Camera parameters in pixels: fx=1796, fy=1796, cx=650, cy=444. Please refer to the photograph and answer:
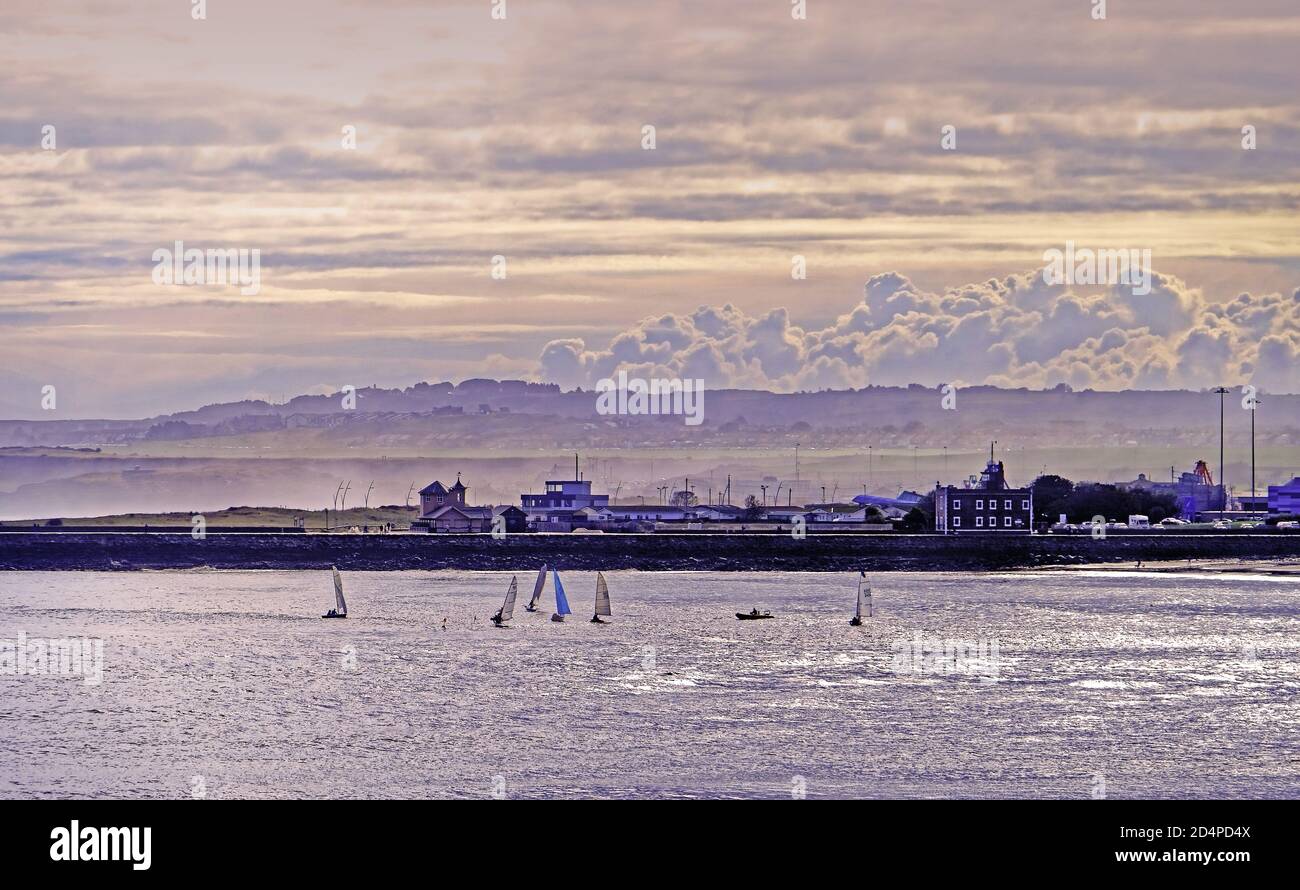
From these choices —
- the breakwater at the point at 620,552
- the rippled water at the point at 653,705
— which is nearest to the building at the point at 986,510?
the breakwater at the point at 620,552

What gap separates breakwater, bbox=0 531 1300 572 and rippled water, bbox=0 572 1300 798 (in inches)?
2057

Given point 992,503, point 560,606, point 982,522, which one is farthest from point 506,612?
point 992,503

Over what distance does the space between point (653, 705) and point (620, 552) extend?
106455 millimetres

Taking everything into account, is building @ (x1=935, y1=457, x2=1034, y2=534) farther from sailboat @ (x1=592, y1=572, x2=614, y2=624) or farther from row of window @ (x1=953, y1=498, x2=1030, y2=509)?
sailboat @ (x1=592, y1=572, x2=614, y2=624)

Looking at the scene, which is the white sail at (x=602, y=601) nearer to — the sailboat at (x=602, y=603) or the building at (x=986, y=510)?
the sailboat at (x=602, y=603)

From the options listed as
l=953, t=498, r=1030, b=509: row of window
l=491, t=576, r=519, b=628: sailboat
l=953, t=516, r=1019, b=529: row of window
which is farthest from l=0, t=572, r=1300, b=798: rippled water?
l=953, t=498, r=1030, b=509: row of window

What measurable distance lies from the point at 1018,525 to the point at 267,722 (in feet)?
475

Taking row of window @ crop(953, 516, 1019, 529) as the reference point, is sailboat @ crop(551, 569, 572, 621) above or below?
below

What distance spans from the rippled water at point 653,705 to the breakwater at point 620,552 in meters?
52.2

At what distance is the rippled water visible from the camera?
140 feet
